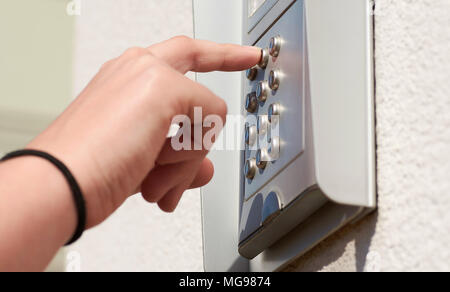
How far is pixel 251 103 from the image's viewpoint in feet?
1.54

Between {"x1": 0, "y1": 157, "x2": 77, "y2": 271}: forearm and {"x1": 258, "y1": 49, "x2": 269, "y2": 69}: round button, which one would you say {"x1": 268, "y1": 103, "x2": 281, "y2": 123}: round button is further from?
{"x1": 0, "y1": 157, "x2": 77, "y2": 271}: forearm

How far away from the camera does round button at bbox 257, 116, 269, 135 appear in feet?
1.43

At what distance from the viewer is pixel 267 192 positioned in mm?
422

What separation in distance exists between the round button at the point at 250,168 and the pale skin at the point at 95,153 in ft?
0.32

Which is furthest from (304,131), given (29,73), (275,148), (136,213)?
(29,73)

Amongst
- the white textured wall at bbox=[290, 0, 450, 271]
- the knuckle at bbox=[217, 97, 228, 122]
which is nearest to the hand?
the knuckle at bbox=[217, 97, 228, 122]

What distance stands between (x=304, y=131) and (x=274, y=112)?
0.16 ft

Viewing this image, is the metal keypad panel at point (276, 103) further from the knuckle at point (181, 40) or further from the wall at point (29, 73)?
the wall at point (29, 73)

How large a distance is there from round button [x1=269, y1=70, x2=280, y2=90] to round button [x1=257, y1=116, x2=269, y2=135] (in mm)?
23

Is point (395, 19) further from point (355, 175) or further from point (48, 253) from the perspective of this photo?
point (48, 253)

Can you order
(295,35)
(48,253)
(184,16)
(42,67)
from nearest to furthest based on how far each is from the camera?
(48,253), (295,35), (184,16), (42,67)

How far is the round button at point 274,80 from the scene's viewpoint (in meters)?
0.43
